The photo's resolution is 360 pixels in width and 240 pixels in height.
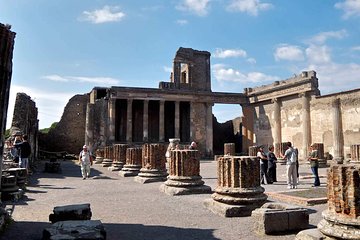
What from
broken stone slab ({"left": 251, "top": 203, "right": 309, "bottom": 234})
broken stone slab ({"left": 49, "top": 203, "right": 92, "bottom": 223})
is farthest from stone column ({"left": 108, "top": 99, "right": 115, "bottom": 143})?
broken stone slab ({"left": 251, "top": 203, "right": 309, "bottom": 234})

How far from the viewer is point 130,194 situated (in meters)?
9.05

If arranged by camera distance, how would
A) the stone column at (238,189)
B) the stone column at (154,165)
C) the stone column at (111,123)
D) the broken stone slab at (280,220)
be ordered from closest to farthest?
1. the broken stone slab at (280,220)
2. the stone column at (238,189)
3. the stone column at (154,165)
4. the stone column at (111,123)

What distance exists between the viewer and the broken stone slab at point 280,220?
4.99 meters

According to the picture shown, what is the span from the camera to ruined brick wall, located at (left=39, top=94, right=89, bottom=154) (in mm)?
32875

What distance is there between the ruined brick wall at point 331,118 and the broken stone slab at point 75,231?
68.0 feet

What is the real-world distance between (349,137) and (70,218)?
2074cm

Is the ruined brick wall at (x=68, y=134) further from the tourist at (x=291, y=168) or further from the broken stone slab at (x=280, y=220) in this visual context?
the broken stone slab at (x=280, y=220)

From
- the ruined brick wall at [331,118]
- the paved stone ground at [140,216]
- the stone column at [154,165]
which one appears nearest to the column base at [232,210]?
the paved stone ground at [140,216]

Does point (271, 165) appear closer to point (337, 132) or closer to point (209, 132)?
point (337, 132)

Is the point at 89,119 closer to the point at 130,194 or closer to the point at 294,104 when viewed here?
the point at 294,104

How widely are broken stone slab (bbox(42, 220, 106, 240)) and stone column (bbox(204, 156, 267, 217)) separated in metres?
2.70

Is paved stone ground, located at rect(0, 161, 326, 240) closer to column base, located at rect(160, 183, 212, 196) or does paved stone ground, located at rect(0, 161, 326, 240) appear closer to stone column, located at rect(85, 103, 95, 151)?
column base, located at rect(160, 183, 212, 196)

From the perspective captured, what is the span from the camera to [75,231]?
4.18 m

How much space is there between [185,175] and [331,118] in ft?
56.9
